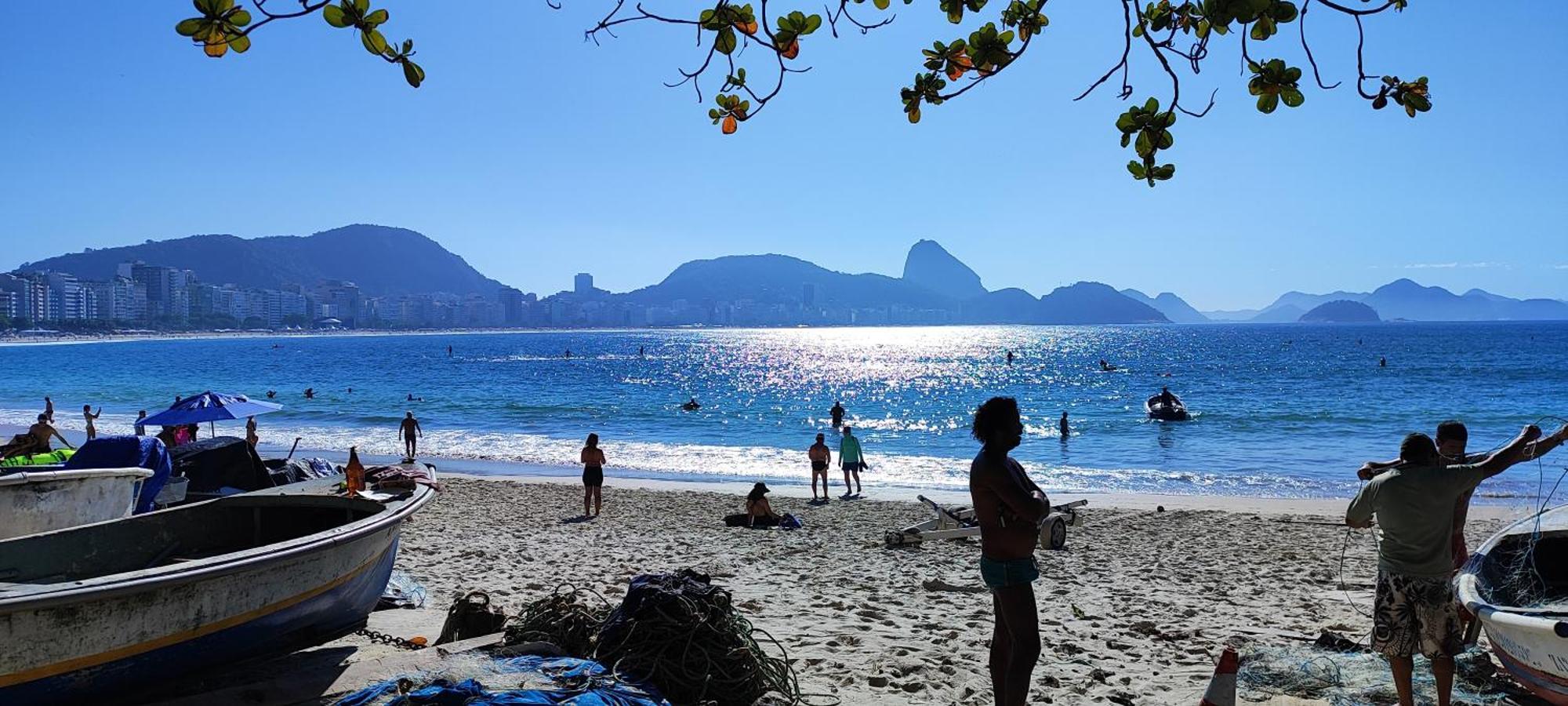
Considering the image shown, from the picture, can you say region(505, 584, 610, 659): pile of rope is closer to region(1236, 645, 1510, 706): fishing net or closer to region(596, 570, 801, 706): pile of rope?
region(596, 570, 801, 706): pile of rope

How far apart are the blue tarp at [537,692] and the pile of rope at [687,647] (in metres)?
0.22

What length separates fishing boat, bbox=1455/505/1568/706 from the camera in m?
4.22

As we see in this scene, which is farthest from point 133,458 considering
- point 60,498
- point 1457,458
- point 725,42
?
point 1457,458

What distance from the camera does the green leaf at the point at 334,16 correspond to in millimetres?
1892

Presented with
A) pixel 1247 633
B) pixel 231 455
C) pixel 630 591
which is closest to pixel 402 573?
pixel 231 455

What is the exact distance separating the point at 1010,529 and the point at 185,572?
12.3 feet

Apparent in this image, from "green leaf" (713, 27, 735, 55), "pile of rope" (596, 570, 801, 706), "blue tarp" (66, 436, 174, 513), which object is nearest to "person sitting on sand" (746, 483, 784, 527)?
"blue tarp" (66, 436, 174, 513)

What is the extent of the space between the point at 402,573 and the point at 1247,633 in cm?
724

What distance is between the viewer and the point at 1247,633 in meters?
6.76

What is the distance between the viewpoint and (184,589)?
14.1 ft

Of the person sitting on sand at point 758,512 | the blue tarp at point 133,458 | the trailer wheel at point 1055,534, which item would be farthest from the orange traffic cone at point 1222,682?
the blue tarp at point 133,458

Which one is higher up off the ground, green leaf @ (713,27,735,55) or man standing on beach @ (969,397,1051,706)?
green leaf @ (713,27,735,55)

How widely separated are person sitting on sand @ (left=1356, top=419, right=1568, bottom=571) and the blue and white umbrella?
1560 cm

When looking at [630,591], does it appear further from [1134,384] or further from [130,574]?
[1134,384]
